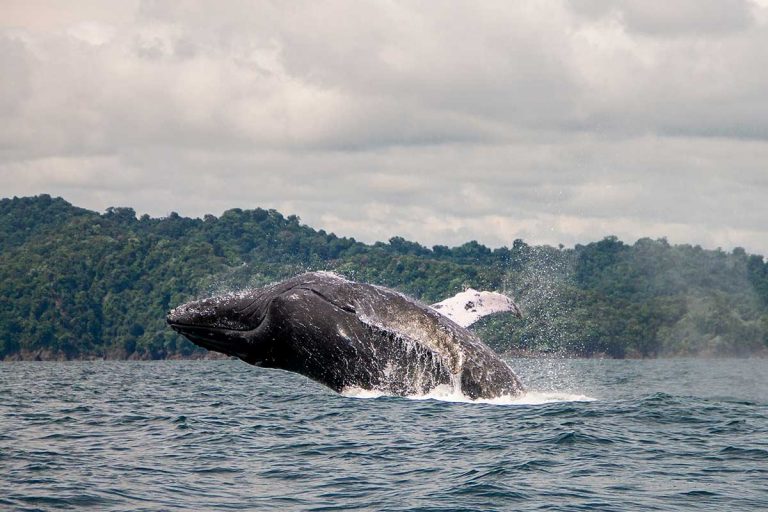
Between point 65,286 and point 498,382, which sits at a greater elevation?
point 65,286

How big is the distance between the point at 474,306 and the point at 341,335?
3.71 m

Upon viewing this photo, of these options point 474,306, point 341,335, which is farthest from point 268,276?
point 341,335

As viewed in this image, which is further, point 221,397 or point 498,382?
point 221,397

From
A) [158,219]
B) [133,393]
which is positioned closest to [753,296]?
[158,219]

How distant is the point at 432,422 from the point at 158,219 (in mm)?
181401

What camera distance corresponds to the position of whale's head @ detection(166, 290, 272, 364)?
752 inches

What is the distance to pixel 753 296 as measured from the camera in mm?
151250

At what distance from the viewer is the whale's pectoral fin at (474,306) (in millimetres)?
21219

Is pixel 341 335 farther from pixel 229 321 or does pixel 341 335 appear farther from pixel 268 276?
pixel 268 276

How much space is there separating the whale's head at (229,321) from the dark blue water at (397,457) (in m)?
1.43

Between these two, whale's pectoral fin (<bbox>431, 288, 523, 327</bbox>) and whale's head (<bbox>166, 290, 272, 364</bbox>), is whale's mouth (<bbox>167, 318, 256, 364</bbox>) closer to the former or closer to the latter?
whale's head (<bbox>166, 290, 272, 364</bbox>)

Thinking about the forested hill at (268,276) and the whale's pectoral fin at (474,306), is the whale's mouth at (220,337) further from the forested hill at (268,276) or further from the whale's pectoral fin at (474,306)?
the forested hill at (268,276)

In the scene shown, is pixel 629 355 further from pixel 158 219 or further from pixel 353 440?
pixel 353 440

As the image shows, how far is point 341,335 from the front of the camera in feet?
61.5
